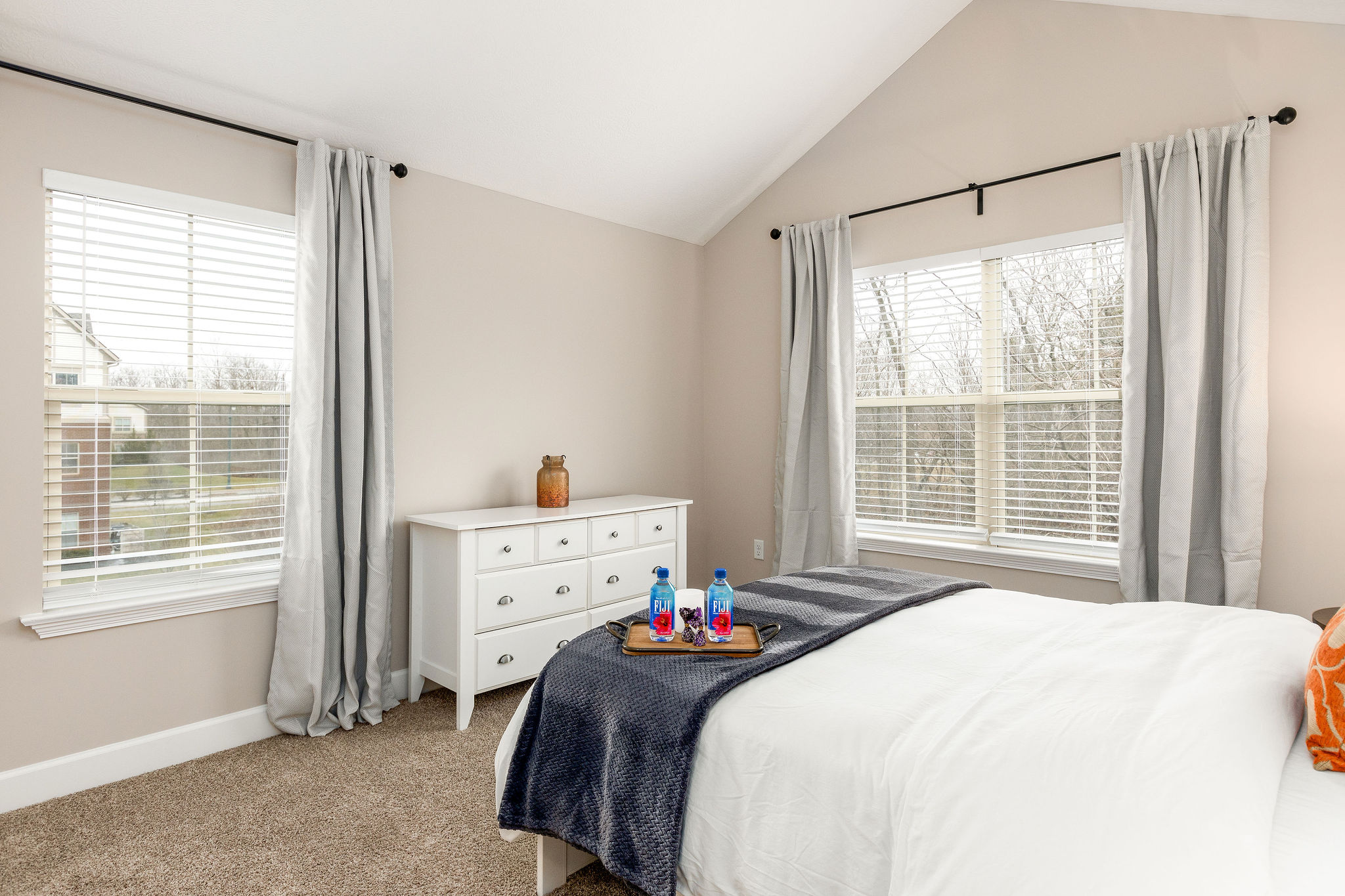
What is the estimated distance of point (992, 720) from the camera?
1.25 m

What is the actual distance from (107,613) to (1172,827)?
2858 mm

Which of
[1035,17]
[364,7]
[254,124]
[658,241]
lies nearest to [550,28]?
[364,7]

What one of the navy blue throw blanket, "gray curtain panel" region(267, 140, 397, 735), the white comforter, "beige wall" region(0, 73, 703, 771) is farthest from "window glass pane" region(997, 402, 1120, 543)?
"gray curtain panel" region(267, 140, 397, 735)

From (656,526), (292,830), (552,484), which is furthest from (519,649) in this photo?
(292,830)

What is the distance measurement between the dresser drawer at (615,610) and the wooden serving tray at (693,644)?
4.45ft

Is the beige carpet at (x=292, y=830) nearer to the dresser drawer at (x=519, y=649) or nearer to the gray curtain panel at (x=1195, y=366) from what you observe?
the dresser drawer at (x=519, y=649)

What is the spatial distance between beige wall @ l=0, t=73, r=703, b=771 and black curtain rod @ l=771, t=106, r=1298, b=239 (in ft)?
4.20

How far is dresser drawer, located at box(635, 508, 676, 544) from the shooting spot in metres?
3.42

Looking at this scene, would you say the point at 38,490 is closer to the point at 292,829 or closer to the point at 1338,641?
the point at 292,829

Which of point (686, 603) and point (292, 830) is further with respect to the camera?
point (292, 830)

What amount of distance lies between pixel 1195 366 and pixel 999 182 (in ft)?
3.78

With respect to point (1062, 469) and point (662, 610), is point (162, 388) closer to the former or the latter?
point (662, 610)

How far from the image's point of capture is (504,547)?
2848 mm

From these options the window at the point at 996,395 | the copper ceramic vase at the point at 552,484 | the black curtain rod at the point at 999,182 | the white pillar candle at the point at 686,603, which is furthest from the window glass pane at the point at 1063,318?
the white pillar candle at the point at 686,603
